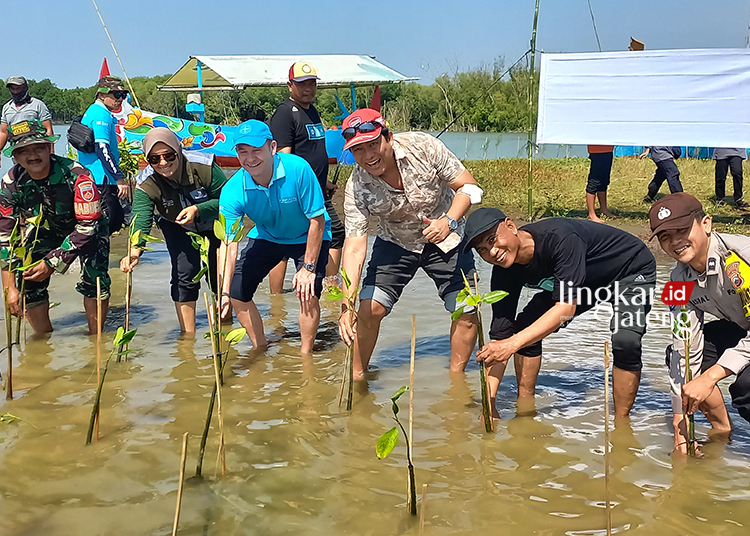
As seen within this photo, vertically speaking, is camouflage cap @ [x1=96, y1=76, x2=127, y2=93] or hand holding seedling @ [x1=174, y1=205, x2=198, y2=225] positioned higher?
camouflage cap @ [x1=96, y1=76, x2=127, y2=93]

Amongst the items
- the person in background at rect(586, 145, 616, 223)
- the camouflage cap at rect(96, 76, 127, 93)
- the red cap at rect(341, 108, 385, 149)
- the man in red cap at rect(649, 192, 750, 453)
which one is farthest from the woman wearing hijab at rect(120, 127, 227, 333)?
the person in background at rect(586, 145, 616, 223)

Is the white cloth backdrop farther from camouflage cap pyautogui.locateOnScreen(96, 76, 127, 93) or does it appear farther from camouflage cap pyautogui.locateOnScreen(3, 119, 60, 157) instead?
camouflage cap pyautogui.locateOnScreen(3, 119, 60, 157)

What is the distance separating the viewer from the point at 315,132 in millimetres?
6887

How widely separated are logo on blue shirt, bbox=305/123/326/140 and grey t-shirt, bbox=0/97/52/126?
4489mm

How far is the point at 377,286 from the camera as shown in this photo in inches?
197

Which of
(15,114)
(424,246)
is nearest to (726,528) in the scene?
(424,246)

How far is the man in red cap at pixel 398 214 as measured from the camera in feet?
14.9

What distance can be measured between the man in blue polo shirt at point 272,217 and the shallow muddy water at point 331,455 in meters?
0.61

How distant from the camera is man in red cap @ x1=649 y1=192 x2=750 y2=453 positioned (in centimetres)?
349

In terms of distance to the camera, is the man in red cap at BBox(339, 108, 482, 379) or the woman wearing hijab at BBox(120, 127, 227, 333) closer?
the man in red cap at BBox(339, 108, 482, 379)

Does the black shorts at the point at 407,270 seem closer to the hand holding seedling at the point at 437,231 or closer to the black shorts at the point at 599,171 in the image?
the hand holding seedling at the point at 437,231

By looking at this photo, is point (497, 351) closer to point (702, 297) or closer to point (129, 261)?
point (702, 297)

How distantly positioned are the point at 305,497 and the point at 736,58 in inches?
329

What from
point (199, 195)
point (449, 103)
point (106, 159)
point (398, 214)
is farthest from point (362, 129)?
point (449, 103)
